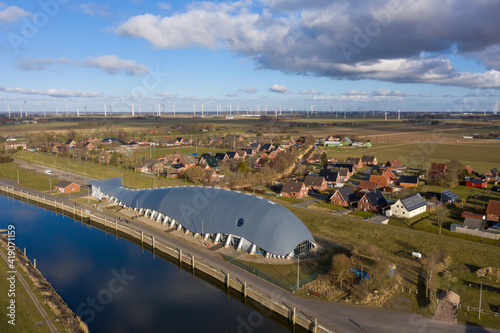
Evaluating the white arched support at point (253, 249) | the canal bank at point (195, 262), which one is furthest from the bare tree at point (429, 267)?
the white arched support at point (253, 249)

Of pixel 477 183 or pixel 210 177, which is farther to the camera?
pixel 210 177

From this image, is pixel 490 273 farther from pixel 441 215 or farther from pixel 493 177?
pixel 493 177

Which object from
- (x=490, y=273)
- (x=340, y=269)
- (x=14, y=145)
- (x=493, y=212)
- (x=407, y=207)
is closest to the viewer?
(x=340, y=269)

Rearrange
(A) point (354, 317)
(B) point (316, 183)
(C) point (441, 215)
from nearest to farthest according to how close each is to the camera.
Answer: (A) point (354, 317), (C) point (441, 215), (B) point (316, 183)

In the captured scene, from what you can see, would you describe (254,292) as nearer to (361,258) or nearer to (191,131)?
(361,258)

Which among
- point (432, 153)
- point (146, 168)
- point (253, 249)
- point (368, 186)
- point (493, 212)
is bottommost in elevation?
point (253, 249)

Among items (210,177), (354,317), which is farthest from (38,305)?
(210,177)

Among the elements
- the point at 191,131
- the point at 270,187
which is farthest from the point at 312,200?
the point at 191,131

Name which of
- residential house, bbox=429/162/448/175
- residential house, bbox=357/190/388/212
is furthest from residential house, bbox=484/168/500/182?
residential house, bbox=357/190/388/212
